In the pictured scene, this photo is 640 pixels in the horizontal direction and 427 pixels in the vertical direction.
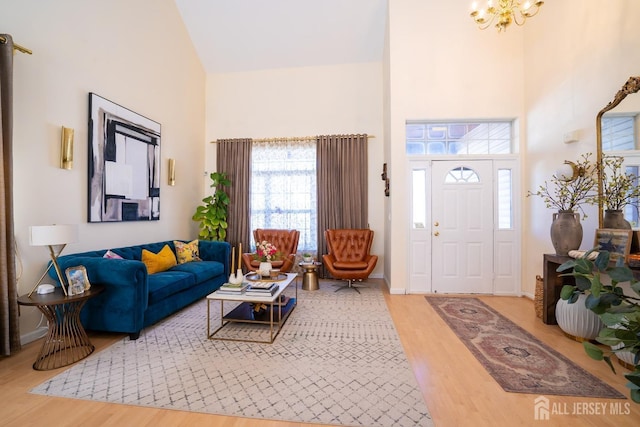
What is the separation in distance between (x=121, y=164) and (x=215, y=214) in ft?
5.73

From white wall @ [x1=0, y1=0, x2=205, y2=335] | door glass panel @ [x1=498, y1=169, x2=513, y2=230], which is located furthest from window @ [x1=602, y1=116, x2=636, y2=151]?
white wall @ [x1=0, y1=0, x2=205, y2=335]

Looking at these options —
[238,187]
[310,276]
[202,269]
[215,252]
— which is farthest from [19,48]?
[310,276]

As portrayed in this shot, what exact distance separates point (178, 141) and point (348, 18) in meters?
3.73

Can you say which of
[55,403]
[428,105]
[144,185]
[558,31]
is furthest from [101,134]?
[558,31]

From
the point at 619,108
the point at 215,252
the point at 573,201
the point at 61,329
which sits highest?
the point at 619,108

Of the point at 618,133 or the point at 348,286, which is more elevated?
the point at 618,133

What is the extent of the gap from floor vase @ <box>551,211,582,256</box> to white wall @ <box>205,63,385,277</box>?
2.75 metres

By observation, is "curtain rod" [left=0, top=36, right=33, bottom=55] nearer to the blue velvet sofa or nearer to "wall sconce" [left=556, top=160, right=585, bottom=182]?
the blue velvet sofa

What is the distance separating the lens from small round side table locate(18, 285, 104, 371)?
223 centimetres

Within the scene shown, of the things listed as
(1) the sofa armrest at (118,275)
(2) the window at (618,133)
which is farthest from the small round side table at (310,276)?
(2) the window at (618,133)

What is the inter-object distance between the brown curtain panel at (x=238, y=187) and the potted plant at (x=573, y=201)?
4.79m

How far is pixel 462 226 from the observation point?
14.1ft

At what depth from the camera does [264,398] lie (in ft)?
6.17

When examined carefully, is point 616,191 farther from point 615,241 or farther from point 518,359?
point 518,359
